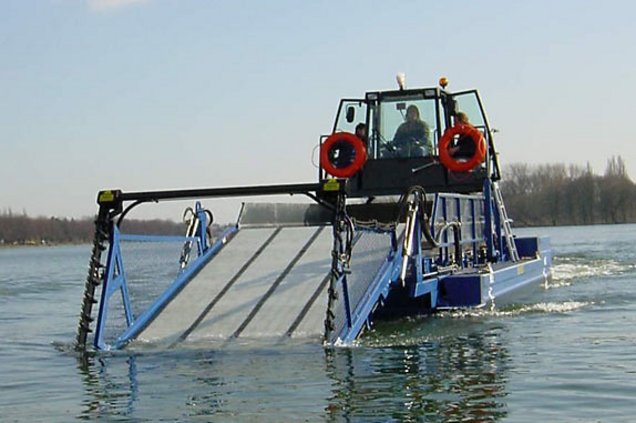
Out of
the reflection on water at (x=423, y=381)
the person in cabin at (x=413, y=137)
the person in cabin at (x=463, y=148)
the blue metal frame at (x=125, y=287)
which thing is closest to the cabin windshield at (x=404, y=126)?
the person in cabin at (x=413, y=137)

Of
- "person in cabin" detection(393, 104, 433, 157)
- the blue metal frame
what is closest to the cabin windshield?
"person in cabin" detection(393, 104, 433, 157)

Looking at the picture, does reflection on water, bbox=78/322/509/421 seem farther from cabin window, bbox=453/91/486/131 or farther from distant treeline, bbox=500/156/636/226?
distant treeline, bbox=500/156/636/226

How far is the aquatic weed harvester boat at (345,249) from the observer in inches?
413

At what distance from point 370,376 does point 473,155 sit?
7.01 m

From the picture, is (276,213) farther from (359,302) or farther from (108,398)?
(108,398)

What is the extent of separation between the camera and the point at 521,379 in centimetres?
831

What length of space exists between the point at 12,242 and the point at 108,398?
4295 inches

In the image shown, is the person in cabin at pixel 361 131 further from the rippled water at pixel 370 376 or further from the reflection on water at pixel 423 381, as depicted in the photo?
the reflection on water at pixel 423 381

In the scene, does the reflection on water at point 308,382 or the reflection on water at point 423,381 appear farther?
the reflection on water at point 308,382

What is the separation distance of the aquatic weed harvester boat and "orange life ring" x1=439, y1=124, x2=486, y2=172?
2cm

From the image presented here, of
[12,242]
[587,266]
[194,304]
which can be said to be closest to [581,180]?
[587,266]

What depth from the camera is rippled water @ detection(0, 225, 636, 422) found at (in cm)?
731

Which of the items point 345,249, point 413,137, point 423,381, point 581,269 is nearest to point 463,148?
point 413,137

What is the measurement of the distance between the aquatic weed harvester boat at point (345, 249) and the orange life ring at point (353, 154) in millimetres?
19
